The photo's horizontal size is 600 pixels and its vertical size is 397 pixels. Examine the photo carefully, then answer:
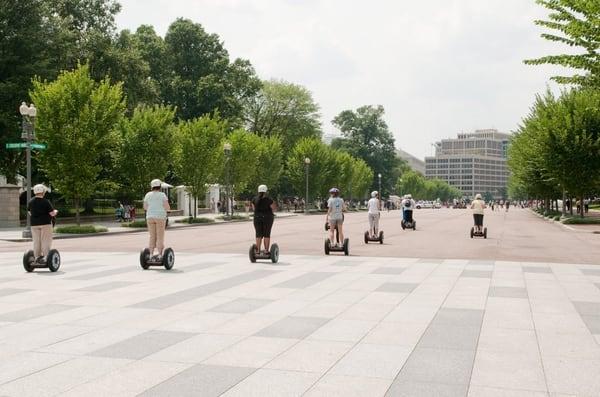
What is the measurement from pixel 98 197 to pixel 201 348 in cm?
5338

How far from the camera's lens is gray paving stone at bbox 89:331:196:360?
19.8 ft

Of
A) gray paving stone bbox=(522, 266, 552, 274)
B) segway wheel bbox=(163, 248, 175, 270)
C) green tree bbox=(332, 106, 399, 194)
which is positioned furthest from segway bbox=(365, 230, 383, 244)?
green tree bbox=(332, 106, 399, 194)

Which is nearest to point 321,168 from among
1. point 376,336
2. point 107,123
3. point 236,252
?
point 107,123

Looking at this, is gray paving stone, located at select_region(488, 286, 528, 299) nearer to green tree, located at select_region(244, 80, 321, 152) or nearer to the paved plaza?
the paved plaza

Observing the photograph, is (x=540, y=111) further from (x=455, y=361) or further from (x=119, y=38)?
(x=455, y=361)

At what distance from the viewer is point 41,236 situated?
13266 millimetres

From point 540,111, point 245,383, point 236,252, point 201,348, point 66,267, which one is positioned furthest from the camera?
Answer: point 540,111

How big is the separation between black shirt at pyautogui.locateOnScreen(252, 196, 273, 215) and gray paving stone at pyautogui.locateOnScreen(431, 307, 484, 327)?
658 cm

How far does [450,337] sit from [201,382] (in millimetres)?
3056

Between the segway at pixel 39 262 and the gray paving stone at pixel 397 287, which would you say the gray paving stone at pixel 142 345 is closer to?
the gray paving stone at pixel 397 287

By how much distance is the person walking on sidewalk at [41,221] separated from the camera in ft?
42.9

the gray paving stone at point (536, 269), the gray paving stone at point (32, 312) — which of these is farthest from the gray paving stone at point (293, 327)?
the gray paving stone at point (536, 269)

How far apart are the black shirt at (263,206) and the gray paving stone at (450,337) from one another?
7.53m

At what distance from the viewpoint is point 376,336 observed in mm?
6852
